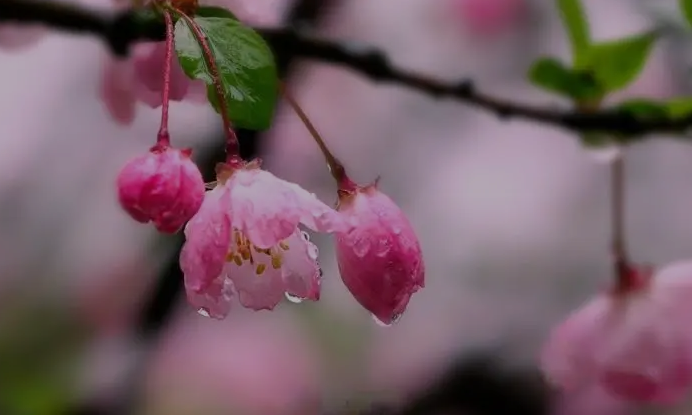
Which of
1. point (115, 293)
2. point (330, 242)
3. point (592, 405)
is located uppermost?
point (330, 242)

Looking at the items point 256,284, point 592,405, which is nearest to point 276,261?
point 256,284

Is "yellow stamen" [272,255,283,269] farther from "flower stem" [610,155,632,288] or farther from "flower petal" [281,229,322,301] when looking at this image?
"flower stem" [610,155,632,288]

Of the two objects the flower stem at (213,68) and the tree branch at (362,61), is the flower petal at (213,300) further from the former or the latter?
the tree branch at (362,61)

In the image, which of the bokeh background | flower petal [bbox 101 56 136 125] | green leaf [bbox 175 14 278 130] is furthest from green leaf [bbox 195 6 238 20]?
the bokeh background

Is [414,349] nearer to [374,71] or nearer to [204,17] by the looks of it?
[374,71]

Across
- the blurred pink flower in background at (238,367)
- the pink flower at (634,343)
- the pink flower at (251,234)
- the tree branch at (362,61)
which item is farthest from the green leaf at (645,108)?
the blurred pink flower in background at (238,367)

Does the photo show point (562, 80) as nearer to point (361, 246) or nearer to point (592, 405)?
point (361, 246)
